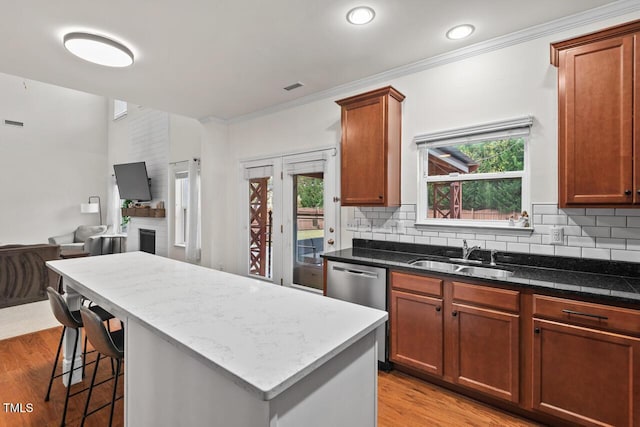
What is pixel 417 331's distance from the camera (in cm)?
236

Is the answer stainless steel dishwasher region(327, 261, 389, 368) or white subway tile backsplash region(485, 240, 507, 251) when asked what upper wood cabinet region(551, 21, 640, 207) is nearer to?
white subway tile backsplash region(485, 240, 507, 251)

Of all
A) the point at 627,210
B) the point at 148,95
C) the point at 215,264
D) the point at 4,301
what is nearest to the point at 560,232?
the point at 627,210

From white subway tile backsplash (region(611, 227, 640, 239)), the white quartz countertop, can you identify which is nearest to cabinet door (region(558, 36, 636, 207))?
white subway tile backsplash (region(611, 227, 640, 239))

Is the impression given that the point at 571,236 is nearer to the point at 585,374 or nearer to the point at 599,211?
the point at 599,211

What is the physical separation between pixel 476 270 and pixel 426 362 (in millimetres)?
814

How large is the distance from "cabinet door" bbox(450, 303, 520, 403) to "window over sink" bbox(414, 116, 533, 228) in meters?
0.82

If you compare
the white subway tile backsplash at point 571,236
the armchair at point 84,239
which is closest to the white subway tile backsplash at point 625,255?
the white subway tile backsplash at point 571,236

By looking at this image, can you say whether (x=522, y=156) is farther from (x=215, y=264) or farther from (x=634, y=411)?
(x=215, y=264)

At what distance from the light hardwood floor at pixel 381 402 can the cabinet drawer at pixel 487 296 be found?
29.5 inches

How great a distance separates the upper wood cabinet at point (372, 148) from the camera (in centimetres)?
281

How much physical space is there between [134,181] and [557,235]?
708 cm

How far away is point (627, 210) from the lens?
203 cm

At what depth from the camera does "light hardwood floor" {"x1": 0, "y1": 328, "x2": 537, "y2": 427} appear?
78.8 inches

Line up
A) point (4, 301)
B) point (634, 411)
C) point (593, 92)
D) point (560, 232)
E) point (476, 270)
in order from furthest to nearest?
1. point (4, 301)
2. point (476, 270)
3. point (560, 232)
4. point (593, 92)
5. point (634, 411)
